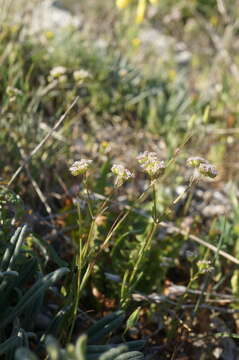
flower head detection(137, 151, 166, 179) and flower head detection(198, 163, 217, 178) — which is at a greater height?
flower head detection(137, 151, 166, 179)

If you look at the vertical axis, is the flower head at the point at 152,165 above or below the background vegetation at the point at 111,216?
above


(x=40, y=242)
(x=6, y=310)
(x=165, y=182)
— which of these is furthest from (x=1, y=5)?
(x=6, y=310)

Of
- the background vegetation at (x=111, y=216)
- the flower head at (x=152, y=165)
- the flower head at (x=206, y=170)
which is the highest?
the flower head at (x=152, y=165)

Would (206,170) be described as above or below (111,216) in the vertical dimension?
above

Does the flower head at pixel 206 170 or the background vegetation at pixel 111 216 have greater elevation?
the flower head at pixel 206 170

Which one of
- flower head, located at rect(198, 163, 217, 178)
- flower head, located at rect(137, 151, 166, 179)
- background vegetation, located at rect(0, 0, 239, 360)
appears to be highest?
flower head, located at rect(137, 151, 166, 179)

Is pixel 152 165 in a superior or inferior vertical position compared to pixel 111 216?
superior

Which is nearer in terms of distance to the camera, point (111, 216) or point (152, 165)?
point (152, 165)

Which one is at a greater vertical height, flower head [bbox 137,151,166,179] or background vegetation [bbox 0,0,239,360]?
flower head [bbox 137,151,166,179]

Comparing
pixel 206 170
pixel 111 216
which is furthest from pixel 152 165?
pixel 111 216

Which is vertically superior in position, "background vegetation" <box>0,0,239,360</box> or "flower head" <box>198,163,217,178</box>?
"flower head" <box>198,163,217,178</box>

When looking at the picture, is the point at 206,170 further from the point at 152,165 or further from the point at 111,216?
the point at 111,216

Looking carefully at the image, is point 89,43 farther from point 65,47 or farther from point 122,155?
point 122,155
